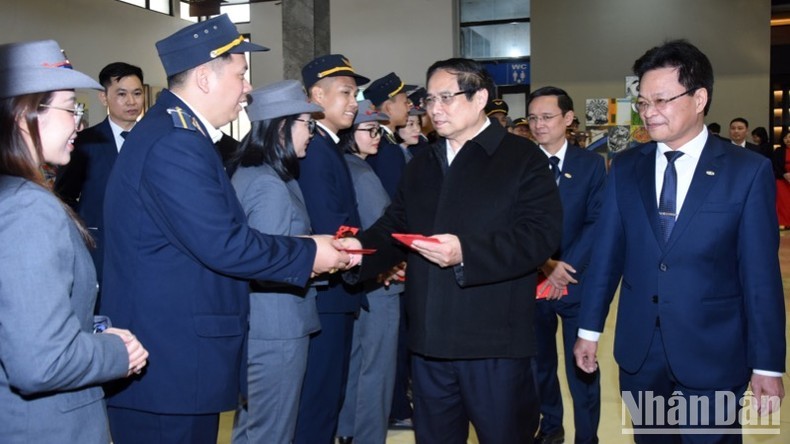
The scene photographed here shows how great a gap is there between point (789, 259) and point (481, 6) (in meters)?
9.04

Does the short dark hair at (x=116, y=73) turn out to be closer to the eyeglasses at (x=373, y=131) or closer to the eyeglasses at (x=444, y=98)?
the eyeglasses at (x=373, y=131)

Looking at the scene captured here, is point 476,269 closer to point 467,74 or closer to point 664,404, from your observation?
point 467,74

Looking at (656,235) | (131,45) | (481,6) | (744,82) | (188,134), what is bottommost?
(656,235)

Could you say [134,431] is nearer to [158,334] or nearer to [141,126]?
[158,334]

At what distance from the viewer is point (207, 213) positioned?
194cm

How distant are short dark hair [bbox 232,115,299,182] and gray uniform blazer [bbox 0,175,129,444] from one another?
3.73 feet

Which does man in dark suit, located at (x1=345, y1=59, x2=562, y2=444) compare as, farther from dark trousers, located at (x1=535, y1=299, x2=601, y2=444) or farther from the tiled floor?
the tiled floor

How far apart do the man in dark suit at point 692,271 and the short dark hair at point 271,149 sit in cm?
124

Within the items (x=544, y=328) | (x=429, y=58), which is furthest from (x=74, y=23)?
(x=544, y=328)

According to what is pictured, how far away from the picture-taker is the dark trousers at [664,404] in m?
2.23

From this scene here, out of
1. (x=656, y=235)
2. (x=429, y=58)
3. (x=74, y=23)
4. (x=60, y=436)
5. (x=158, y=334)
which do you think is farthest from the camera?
(x=429, y=58)

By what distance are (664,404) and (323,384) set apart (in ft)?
4.29

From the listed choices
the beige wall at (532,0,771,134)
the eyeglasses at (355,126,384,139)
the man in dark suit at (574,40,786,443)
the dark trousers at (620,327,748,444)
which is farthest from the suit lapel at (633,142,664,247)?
the beige wall at (532,0,771,134)

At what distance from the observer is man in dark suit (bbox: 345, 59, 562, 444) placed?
2193mm
